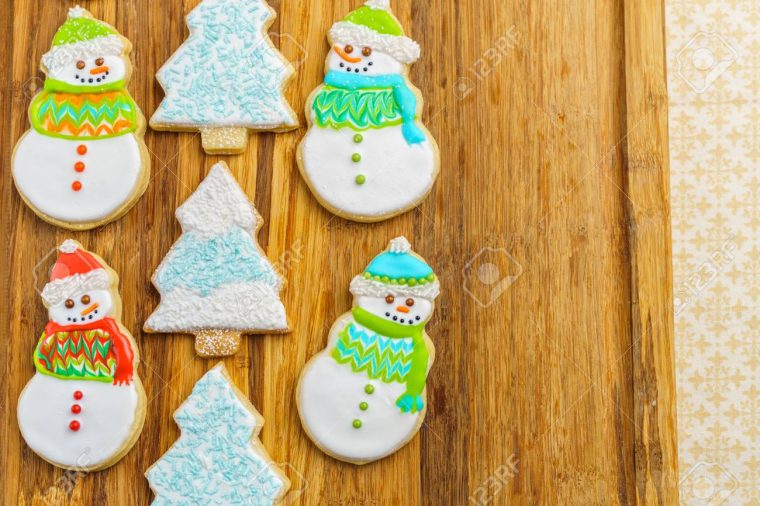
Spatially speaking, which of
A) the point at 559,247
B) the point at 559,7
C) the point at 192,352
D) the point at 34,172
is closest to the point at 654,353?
the point at 559,247

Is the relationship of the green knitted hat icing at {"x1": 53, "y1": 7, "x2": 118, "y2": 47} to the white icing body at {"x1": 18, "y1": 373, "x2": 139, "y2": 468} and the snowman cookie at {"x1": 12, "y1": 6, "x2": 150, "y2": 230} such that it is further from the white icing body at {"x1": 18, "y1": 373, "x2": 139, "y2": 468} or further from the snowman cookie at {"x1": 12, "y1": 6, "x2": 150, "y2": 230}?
the white icing body at {"x1": 18, "y1": 373, "x2": 139, "y2": 468}

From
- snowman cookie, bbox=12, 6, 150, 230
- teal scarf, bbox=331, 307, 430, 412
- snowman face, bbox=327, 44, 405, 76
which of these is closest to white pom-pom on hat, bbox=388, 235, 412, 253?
teal scarf, bbox=331, 307, 430, 412

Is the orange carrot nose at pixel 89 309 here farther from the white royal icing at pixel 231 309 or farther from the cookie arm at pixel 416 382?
the cookie arm at pixel 416 382

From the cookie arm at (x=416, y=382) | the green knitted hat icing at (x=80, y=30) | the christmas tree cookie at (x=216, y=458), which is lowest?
the christmas tree cookie at (x=216, y=458)

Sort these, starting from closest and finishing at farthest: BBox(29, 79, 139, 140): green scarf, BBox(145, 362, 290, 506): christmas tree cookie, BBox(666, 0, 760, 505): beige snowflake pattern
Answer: BBox(145, 362, 290, 506): christmas tree cookie
BBox(29, 79, 139, 140): green scarf
BBox(666, 0, 760, 505): beige snowflake pattern

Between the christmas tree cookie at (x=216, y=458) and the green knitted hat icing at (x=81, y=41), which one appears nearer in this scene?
the christmas tree cookie at (x=216, y=458)

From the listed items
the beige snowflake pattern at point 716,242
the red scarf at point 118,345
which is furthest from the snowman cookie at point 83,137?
the beige snowflake pattern at point 716,242

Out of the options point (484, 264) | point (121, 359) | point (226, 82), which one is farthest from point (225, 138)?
point (484, 264)
